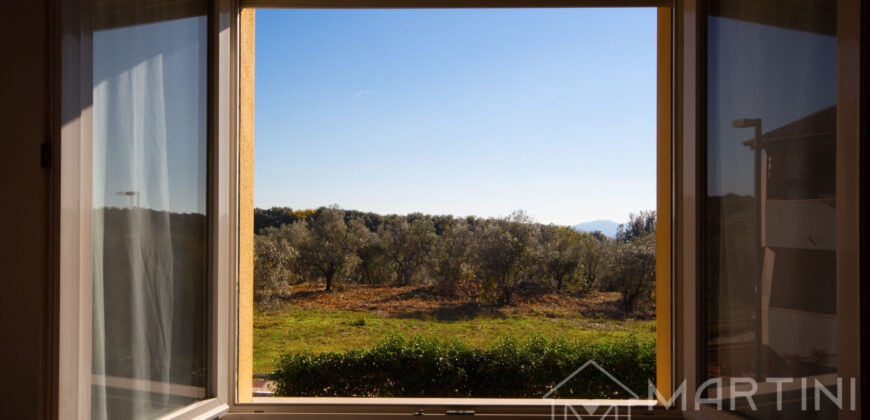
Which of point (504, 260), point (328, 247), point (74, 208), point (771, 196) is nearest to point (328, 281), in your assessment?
point (328, 247)

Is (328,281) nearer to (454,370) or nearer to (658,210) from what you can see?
(454,370)

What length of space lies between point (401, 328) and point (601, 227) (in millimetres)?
1689

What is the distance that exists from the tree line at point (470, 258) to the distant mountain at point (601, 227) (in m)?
0.04

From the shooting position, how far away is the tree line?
3250 millimetres

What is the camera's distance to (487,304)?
3.30 m

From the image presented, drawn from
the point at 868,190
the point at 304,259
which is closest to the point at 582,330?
the point at 304,259

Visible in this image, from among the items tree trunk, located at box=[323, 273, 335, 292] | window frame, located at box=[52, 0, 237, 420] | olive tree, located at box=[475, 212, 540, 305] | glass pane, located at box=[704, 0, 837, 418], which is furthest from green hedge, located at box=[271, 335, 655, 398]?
window frame, located at box=[52, 0, 237, 420]

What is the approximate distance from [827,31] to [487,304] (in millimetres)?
2518

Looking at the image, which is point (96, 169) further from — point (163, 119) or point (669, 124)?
point (669, 124)

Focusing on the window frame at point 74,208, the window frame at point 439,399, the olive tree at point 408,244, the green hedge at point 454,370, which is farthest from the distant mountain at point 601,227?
the window frame at point 74,208

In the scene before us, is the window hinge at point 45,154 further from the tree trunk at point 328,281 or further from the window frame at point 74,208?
the tree trunk at point 328,281

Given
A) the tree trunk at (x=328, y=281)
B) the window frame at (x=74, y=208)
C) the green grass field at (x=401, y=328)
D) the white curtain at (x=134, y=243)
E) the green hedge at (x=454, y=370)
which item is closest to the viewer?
the window frame at (x=74, y=208)

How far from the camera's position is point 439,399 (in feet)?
5.96

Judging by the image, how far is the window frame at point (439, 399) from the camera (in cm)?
177
